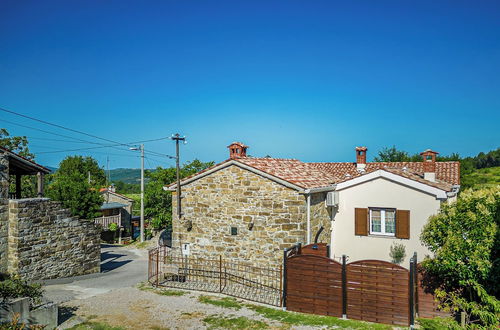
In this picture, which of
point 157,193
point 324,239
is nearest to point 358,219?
point 324,239

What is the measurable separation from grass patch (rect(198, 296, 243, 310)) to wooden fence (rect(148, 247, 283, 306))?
1.82ft

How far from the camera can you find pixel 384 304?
11.0 m

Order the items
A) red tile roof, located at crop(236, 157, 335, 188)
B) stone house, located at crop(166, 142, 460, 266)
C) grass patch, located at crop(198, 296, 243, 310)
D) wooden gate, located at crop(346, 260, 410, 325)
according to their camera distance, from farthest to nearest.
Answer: red tile roof, located at crop(236, 157, 335, 188) < stone house, located at crop(166, 142, 460, 266) < grass patch, located at crop(198, 296, 243, 310) < wooden gate, located at crop(346, 260, 410, 325)

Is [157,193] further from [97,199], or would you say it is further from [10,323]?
[10,323]

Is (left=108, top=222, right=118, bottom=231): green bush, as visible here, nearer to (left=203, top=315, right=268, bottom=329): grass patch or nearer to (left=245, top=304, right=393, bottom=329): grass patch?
(left=203, top=315, right=268, bottom=329): grass patch

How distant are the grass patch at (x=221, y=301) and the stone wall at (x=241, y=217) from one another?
2406 mm

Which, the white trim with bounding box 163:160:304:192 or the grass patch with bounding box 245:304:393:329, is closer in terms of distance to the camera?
the grass patch with bounding box 245:304:393:329

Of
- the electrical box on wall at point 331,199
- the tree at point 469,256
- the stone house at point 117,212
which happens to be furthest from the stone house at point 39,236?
the stone house at point 117,212

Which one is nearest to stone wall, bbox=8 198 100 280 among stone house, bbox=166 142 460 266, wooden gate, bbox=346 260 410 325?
stone house, bbox=166 142 460 266

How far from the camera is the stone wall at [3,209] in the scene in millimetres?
14586

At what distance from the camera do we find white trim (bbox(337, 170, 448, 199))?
15.5m

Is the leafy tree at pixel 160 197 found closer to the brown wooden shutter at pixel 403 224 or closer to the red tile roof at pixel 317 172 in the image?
the red tile roof at pixel 317 172

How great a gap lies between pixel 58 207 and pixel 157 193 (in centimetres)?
1449

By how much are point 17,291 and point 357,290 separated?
30.7 feet
